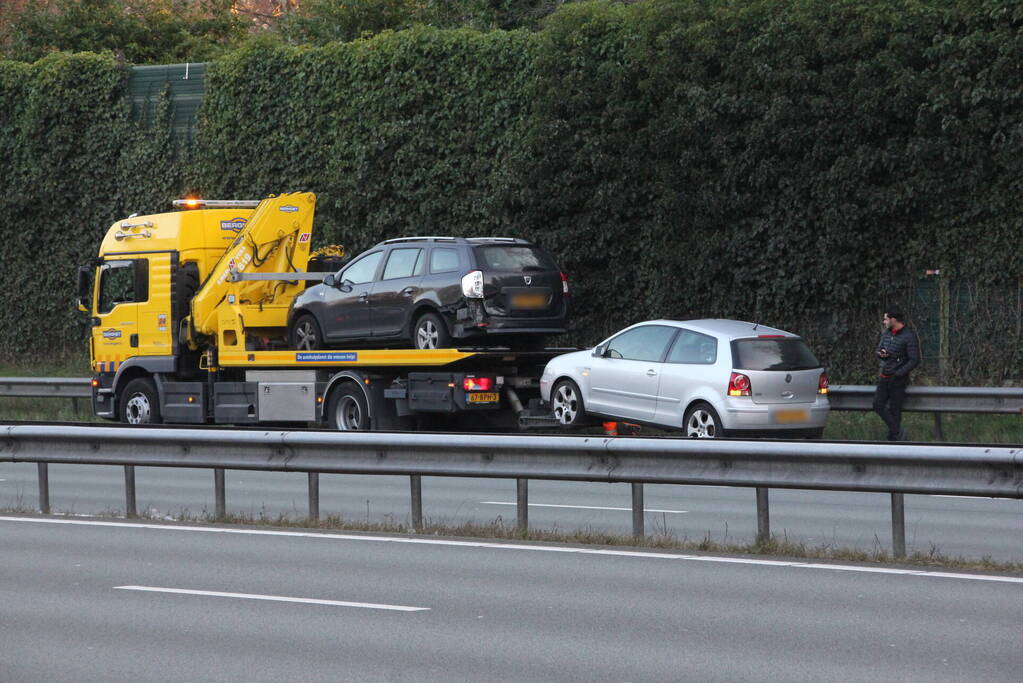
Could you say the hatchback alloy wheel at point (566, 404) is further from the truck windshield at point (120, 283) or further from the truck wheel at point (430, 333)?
the truck windshield at point (120, 283)

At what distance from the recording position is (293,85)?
28.0 metres

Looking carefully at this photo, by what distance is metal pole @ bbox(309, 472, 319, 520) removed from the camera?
40.2 feet

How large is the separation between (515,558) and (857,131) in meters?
13.5

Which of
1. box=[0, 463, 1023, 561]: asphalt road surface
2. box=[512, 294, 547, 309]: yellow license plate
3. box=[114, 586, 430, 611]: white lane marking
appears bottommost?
box=[0, 463, 1023, 561]: asphalt road surface

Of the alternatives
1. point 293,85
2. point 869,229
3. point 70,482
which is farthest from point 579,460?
point 293,85

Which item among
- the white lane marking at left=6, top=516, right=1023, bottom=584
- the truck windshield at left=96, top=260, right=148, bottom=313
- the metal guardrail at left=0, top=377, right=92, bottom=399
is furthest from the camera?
the metal guardrail at left=0, top=377, right=92, bottom=399

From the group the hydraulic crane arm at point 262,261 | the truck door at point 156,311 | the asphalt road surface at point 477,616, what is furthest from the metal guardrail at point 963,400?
the truck door at point 156,311

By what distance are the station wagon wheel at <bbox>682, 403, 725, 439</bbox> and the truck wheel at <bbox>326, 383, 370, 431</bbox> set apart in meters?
4.67

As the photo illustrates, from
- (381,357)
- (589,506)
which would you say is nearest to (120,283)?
(381,357)

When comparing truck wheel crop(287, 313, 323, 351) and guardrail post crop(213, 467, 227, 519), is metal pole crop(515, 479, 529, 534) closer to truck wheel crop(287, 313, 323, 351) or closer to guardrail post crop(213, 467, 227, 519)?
guardrail post crop(213, 467, 227, 519)

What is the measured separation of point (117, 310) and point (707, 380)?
387 inches

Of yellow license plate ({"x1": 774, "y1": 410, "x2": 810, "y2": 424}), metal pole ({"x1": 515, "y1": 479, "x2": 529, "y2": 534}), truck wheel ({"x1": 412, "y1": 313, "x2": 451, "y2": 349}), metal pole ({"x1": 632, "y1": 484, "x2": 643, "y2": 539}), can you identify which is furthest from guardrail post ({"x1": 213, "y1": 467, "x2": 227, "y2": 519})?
yellow license plate ({"x1": 774, "y1": 410, "x2": 810, "y2": 424})

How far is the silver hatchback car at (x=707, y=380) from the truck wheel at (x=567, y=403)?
0.9 inches

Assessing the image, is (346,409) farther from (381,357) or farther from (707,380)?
(707,380)
